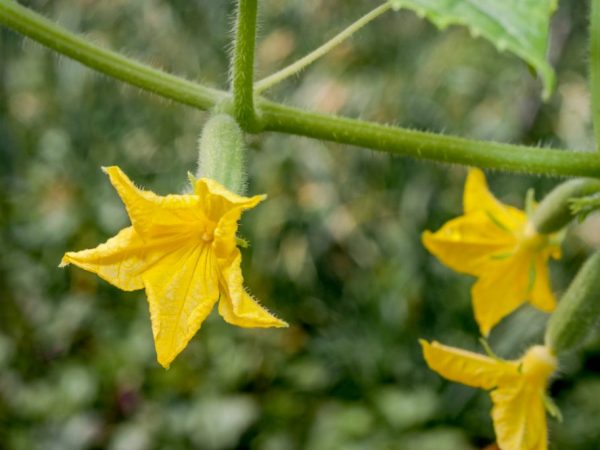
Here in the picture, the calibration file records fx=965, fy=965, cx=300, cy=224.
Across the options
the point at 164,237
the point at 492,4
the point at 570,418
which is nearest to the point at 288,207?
the point at 570,418

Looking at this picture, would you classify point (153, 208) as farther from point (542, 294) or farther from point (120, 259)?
point (542, 294)

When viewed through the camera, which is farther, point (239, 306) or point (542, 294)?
point (542, 294)

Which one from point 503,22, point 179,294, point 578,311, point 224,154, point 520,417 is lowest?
point 520,417

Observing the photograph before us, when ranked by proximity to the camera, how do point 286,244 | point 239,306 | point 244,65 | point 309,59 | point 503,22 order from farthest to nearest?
point 286,244
point 309,59
point 244,65
point 239,306
point 503,22

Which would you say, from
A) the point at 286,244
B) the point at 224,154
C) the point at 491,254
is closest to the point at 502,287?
the point at 491,254

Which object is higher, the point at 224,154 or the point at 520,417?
the point at 224,154

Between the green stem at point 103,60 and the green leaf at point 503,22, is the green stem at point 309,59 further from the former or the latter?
the green leaf at point 503,22

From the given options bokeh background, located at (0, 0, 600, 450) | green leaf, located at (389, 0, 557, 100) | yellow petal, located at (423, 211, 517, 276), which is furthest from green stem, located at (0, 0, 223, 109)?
bokeh background, located at (0, 0, 600, 450)
